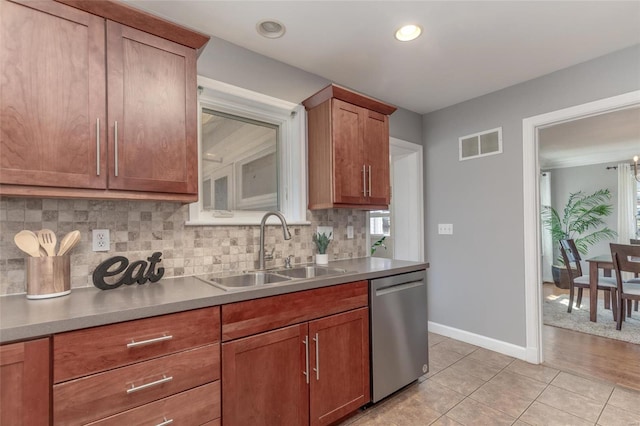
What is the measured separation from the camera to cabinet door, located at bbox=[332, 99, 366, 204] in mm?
2309

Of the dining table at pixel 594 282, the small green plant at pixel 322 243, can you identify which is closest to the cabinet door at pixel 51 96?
the small green plant at pixel 322 243

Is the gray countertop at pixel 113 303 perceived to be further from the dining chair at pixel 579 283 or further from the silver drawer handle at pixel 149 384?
the dining chair at pixel 579 283

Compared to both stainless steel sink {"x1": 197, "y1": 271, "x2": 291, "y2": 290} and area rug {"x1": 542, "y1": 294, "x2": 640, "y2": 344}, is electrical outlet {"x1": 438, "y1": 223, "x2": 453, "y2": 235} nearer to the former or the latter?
area rug {"x1": 542, "y1": 294, "x2": 640, "y2": 344}

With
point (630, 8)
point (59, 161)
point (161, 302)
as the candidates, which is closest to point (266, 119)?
point (59, 161)

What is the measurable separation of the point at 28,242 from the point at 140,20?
1.13 metres

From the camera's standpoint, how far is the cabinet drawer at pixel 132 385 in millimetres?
1084

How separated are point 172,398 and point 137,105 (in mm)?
1330

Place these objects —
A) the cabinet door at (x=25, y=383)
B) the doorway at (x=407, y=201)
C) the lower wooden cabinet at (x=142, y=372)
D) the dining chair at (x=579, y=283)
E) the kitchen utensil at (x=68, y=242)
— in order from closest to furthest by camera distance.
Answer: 1. the cabinet door at (x=25, y=383)
2. the lower wooden cabinet at (x=142, y=372)
3. the kitchen utensil at (x=68, y=242)
4. the doorway at (x=407, y=201)
5. the dining chair at (x=579, y=283)

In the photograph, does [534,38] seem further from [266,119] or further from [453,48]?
[266,119]

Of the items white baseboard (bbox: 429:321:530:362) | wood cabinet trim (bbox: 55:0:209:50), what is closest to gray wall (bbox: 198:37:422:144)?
wood cabinet trim (bbox: 55:0:209:50)

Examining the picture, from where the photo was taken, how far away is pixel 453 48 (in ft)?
7.36

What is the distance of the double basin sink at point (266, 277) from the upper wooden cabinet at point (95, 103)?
0.52 metres

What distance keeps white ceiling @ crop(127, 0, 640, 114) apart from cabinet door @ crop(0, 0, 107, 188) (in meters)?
Answer: 0.58

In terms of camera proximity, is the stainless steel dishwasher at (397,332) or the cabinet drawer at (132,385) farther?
the stainless steel dishwasher at (397,332)
